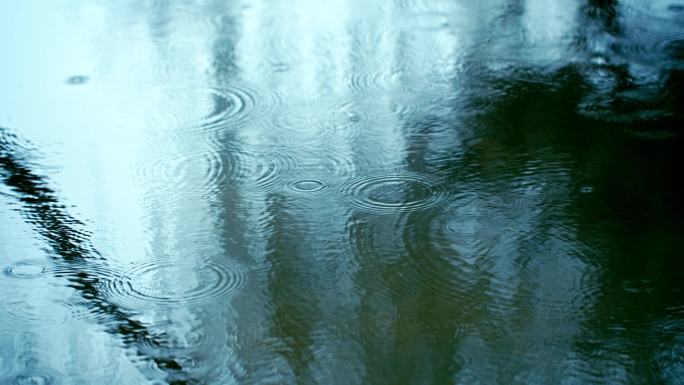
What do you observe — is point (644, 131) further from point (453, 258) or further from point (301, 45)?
point (301, 45)

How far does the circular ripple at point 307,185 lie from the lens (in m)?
2.54

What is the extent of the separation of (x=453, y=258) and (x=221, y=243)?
2.04 feet

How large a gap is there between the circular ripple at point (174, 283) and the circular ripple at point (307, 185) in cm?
41

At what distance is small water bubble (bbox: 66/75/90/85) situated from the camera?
10.8 feet

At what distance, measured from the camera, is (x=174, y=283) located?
214 centimetres

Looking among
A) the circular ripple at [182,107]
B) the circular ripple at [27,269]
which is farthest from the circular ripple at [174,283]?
the circular ripple at [182,107]

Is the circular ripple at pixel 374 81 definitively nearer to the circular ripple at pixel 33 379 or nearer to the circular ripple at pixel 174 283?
the circular ripple at pixel 174 283

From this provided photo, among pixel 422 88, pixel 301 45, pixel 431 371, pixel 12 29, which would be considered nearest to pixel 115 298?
pixel 431 371

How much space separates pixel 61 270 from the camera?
2.21 meters

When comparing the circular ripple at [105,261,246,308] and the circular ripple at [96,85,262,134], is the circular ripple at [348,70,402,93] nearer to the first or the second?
the circular ripple at [96,85,262,134]

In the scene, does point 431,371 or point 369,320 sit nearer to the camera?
point 431,371

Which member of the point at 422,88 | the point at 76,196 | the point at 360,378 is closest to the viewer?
the point at 360,378

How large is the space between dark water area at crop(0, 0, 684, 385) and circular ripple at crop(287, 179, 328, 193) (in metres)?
0.01

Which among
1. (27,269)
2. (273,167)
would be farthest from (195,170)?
(27,269)
